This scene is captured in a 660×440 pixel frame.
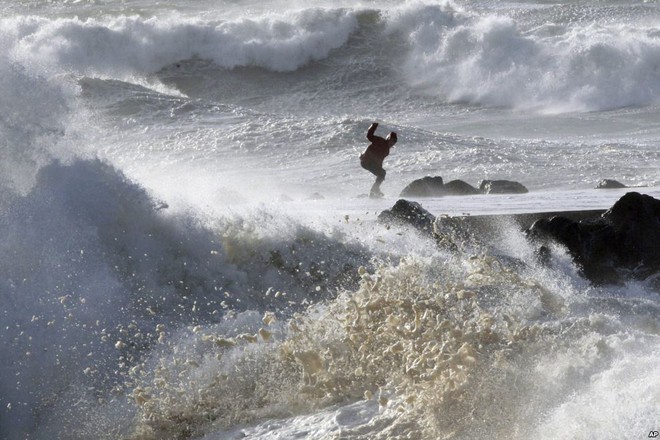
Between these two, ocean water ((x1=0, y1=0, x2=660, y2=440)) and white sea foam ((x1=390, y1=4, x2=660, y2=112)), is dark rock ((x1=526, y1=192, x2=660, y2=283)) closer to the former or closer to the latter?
ocean water ((x1=0, y1=0, x2=660, y2=440))

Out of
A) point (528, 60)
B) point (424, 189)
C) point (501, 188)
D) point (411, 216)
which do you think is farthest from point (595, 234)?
point (528, 60)

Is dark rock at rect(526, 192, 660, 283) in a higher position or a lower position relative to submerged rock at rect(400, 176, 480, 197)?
lower

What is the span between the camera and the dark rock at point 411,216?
9.40 metres

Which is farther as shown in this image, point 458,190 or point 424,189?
point 458,190

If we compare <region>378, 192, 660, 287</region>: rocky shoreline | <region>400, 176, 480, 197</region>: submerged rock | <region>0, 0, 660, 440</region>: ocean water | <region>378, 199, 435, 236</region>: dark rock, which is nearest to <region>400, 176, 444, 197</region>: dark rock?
<region>400, 176, 480, 197</region>: submerged rock

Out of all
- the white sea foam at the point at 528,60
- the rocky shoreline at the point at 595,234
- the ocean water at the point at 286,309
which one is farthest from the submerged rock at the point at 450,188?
the white sea foam at the point at 528,60

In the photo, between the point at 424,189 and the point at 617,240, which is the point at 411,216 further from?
the point at 424,189

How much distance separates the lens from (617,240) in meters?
8.88

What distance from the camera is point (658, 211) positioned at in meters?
8.99

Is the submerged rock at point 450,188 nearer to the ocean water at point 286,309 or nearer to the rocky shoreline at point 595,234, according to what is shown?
the ocean water at point 286,309

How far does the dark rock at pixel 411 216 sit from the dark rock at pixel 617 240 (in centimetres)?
92

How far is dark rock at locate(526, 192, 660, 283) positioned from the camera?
8750 mm

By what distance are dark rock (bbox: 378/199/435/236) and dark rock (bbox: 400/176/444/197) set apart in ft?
10.4

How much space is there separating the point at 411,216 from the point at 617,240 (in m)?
1.75
